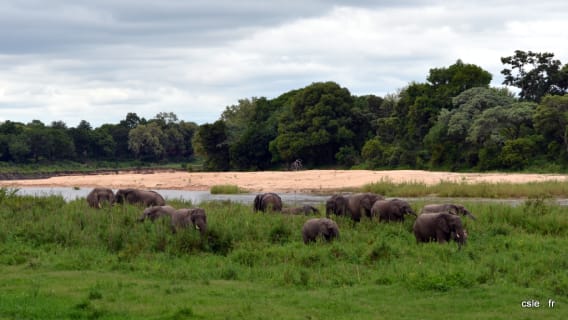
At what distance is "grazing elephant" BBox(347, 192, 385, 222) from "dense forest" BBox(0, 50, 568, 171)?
34.5 metres

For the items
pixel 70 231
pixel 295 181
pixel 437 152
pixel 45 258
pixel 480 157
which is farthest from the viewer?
pixel 437 152

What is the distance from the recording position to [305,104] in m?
79.1

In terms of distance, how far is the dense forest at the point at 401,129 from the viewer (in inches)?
2244

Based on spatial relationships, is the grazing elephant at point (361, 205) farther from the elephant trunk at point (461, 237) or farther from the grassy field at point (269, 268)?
the elephant trunk at point (461, 237)

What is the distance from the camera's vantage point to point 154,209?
20.5m

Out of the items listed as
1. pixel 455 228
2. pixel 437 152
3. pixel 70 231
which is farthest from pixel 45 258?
pixel 437 152

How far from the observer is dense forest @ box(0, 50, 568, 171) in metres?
57.0

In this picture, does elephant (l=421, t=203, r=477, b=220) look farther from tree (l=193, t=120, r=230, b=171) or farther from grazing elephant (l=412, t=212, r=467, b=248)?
tree (l=193, t=120, r=230, b=171)

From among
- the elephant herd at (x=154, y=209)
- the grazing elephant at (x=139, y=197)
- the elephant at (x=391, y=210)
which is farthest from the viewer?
the grazing elephant at (x=139, y=197)

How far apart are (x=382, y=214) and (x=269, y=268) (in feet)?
21.9

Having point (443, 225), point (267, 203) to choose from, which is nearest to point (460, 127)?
point (267, 203)

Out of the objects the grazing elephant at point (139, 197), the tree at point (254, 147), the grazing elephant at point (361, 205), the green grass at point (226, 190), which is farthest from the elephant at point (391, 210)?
the tree at point (254, 147)

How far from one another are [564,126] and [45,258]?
46.3 metres

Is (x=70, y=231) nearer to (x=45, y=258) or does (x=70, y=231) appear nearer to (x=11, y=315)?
(x=45, y=258)
